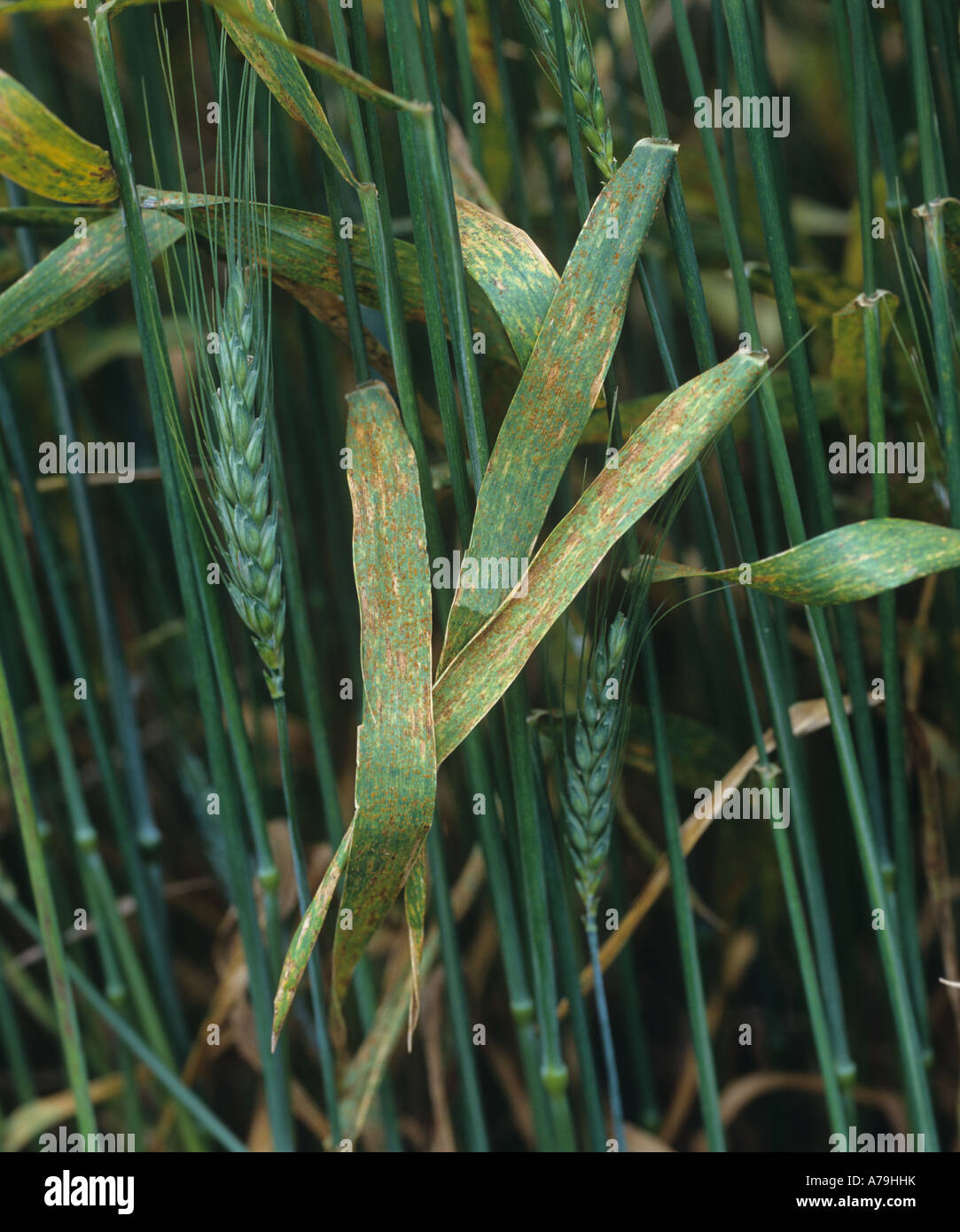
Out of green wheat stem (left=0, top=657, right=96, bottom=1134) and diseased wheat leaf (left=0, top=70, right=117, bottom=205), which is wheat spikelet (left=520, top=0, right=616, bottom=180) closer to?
diseased wheat leaf (left=0, top=70, right=117, bottom=205)

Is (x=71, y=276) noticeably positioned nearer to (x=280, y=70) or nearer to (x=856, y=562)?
(x=280, y=70)

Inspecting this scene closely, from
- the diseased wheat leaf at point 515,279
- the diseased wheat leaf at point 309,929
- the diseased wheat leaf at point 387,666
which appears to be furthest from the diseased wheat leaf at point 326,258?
the diseased wheat leaf at point 309,929

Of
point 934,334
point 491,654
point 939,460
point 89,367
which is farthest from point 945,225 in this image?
point 89,367

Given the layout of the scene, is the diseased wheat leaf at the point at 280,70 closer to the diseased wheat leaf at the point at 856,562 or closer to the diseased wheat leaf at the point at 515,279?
the diseased wheat leaf at the point at 515,279

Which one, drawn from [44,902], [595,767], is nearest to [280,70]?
[595,767]

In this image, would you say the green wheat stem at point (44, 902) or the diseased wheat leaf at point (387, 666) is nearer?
the diseased wheat leaf at point (387, 666)

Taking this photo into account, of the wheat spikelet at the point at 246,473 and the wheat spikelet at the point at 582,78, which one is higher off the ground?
the wheat spikelet at the point at 582,78
